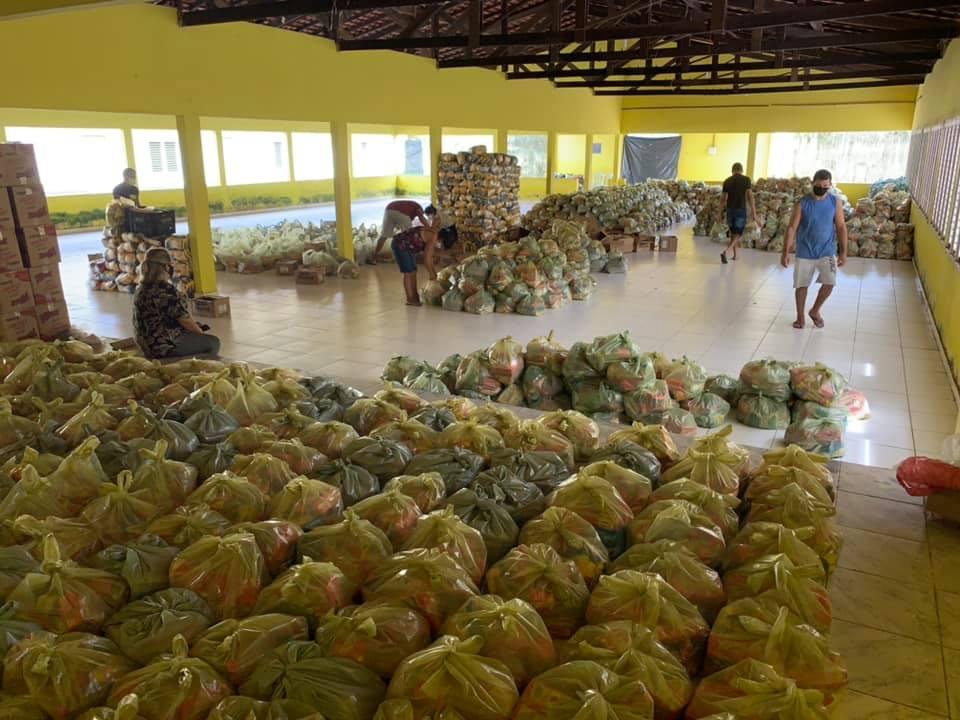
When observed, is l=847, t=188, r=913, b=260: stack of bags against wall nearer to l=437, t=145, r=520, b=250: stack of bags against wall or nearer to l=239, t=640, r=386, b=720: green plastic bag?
l=437, t=145, r=520, b=250: stack of bags against wall

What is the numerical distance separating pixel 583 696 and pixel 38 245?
699 centimetres

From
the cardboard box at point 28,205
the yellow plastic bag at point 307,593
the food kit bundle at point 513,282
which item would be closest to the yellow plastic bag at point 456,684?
the yellow plastic bag at point 307,593

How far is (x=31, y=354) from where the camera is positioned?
4168mm

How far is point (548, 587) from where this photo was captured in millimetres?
1899

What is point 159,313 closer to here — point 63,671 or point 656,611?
point 63,671

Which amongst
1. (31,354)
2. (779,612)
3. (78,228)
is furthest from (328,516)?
(78,228)

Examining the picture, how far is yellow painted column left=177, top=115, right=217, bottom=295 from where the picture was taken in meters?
9.62

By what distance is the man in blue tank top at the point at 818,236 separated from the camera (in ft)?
25.3

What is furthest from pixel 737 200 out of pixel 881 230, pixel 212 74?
pixel 212 74

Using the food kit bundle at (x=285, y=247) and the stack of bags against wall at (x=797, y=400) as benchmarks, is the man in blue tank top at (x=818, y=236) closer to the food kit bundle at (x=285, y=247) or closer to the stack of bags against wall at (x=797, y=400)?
the stack of bags against wall at (x=797, y=400)

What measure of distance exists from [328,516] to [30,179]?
600 cm

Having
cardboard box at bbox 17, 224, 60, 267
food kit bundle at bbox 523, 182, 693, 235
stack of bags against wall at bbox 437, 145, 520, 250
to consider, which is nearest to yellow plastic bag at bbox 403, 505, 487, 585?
cardboard box at bbox 17, 224, 60, 267

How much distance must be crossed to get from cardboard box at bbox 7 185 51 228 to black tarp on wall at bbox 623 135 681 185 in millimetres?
24167

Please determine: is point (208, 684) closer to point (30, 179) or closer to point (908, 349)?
point (30, 179)
